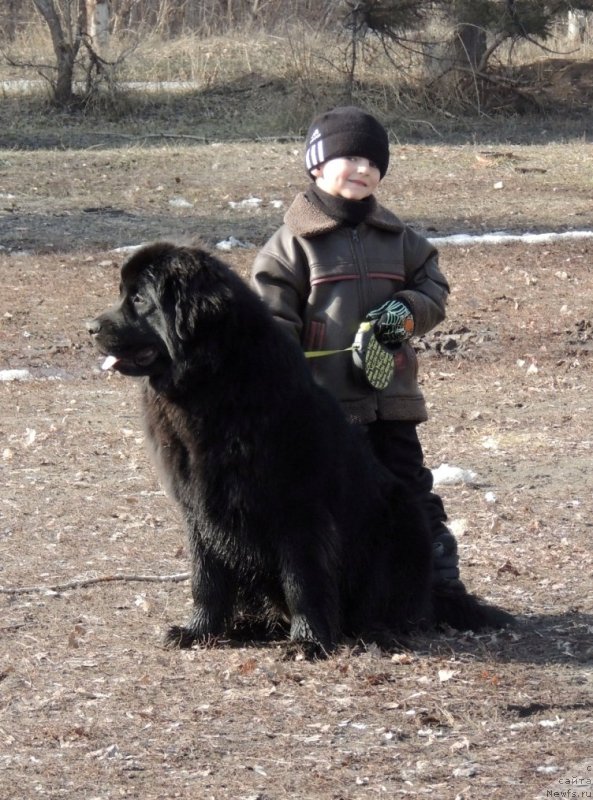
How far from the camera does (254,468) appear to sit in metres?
4.14

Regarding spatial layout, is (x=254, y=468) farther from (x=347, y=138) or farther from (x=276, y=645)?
(x=347, y=138)

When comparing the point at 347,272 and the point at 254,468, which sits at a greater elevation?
the point at 347,272

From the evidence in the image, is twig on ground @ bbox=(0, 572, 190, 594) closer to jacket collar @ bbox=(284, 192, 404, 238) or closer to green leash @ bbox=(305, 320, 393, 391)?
green leash @ bbox=(305, 320, 393, 391)

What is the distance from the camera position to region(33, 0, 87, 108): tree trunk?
17531 mm

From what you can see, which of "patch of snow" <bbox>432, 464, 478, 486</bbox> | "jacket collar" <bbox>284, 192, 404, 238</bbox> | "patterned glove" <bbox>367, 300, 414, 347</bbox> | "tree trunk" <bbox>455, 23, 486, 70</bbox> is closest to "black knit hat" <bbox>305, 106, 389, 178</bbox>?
"jacket collar" <bbox>284, 192, 404, 238</bbox>

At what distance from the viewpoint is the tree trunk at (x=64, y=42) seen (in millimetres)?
17531

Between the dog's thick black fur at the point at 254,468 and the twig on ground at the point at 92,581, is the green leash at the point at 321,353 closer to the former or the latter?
the dog's thick black fur at the point at 254,468

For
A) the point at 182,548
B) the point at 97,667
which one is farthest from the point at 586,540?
the point at 97,667

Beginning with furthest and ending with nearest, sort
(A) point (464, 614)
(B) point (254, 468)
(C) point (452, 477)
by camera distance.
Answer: (C) point (452, 477) < (A) point (464, 614) < (B) point (254, 468)

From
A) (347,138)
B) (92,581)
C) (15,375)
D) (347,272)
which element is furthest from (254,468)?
(15,375)

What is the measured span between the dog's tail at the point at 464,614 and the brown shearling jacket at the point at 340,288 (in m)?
0.70

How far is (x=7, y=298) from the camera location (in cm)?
1040

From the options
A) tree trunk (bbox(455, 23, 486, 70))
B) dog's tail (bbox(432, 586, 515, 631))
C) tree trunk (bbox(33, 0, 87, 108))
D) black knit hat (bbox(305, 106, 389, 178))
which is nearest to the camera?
black knit hat (bbox(305, 106, 389, 178))

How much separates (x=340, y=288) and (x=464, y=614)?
4.11 ft
